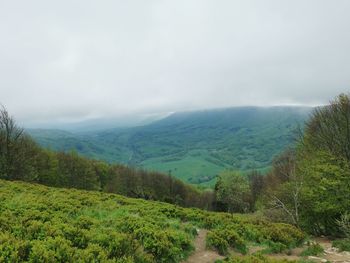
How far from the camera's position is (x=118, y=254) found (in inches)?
364

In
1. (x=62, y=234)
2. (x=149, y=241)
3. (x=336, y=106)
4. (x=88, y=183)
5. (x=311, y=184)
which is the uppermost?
(x=336, y=106)

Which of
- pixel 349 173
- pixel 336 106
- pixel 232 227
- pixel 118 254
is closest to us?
pixel 118 254

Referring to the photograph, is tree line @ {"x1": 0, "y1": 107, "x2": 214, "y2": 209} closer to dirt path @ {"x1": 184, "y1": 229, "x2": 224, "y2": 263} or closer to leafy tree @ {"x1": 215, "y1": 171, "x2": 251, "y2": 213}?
leafy tree @ {"x1": 215, "y1": 171, "x2": 251, "y2": 213}

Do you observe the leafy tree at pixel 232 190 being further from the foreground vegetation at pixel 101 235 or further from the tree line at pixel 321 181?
the foreground vegetation at pixel 101 235

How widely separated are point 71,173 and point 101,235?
74060mm

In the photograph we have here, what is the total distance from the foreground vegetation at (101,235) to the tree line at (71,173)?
3722cm

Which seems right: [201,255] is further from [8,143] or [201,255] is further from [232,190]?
[232,190]

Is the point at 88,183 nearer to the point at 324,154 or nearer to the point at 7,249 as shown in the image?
the point at 324,154

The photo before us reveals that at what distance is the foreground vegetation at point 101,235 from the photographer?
7988mm

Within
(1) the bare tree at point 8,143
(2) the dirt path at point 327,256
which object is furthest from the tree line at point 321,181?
(1) the bare tree at point 8,143

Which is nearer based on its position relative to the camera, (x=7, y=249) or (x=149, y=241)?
(x=7, y=249)

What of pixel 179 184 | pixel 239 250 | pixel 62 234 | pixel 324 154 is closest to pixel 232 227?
pixel 239 250

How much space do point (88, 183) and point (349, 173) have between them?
224 feet

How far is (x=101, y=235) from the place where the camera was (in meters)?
9.86
